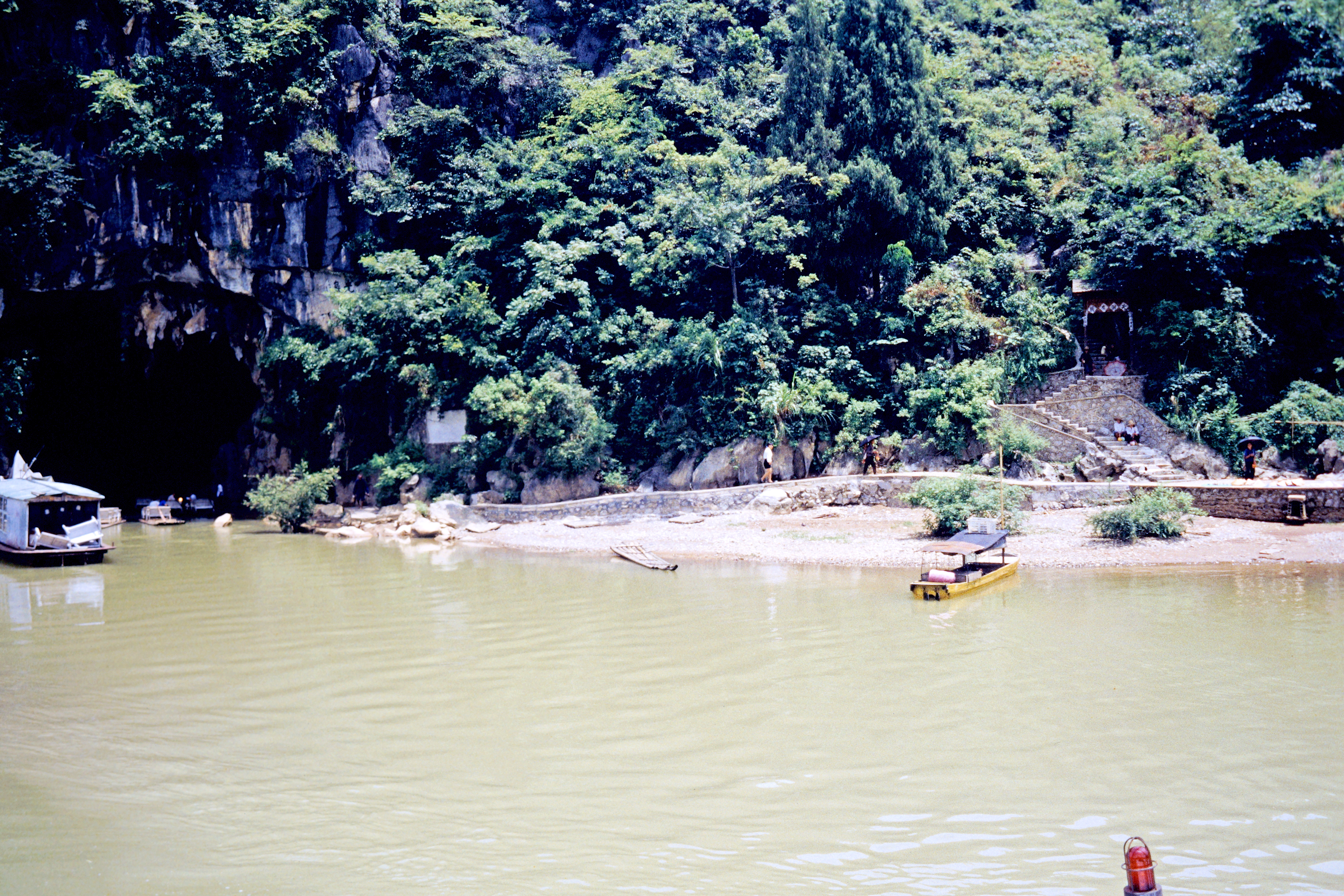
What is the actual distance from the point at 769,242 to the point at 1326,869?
22699 mm

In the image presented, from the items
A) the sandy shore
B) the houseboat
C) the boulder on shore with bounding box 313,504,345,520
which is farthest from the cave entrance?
the sandy shore

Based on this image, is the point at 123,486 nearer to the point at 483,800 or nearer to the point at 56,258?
the point at 56,258

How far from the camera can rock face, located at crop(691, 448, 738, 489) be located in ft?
85.5

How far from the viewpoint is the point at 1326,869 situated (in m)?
6.92

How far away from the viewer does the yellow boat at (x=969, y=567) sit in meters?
16.7

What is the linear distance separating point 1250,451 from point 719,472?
13.0 metres

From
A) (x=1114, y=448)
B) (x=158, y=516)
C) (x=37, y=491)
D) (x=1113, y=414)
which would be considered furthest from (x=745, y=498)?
(x=158, y=516)

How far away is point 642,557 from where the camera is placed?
2117 cm

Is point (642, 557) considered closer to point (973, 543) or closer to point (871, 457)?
point (973, 543)

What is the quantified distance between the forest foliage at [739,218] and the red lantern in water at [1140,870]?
20714 mm

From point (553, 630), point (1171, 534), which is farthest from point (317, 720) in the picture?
point (1171, 534)

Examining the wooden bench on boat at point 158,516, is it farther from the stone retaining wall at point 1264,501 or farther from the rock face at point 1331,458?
the rock face at point 1331,458

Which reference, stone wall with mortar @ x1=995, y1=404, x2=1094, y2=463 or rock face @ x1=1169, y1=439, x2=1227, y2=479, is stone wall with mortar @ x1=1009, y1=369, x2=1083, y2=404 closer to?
stone wall with mortar @ x1=995, y1=404, x2=1094, y2=463

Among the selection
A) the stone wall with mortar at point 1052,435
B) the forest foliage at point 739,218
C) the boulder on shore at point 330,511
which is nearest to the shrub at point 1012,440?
the stone wall with mortar at point 1052,435
